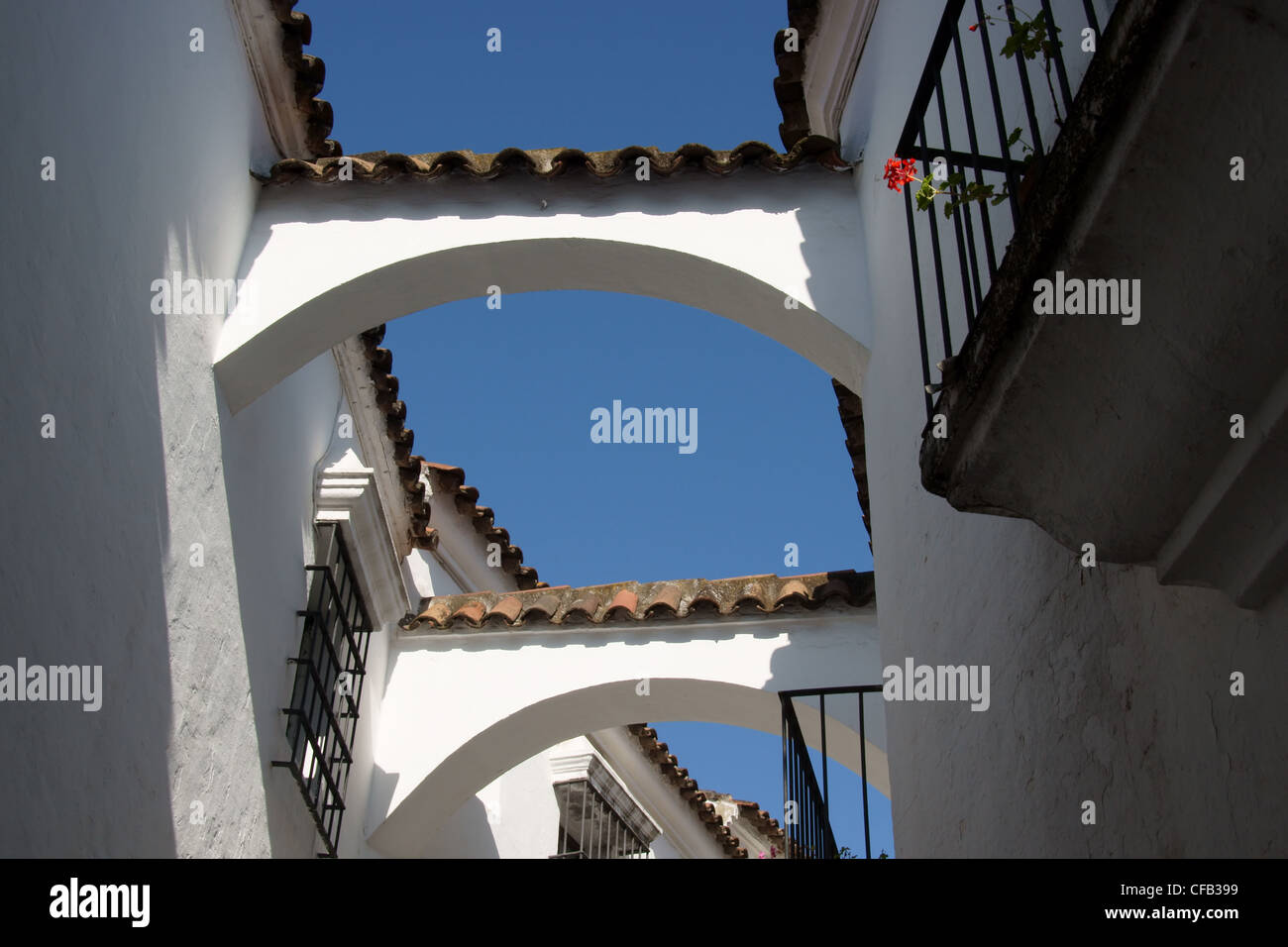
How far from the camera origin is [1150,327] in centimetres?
234

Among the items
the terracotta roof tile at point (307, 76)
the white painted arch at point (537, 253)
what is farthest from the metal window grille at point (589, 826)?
the terracotta roof tile at point (307, 76)

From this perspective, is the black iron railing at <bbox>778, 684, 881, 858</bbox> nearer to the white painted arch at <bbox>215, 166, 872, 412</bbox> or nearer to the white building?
the white building

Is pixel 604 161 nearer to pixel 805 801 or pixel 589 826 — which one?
pixel 805 801

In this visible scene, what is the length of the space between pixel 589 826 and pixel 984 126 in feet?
25.8

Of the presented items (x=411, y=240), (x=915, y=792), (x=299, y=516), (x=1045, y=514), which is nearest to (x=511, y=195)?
(x=411, y=240)

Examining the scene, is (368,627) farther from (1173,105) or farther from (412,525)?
(1173,105)

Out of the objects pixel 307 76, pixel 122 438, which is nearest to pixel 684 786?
pixel 307 76

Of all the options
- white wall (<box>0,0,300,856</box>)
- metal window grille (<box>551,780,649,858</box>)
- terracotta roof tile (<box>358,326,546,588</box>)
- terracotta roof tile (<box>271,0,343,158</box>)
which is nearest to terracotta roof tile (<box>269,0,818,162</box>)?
terracotta roof tile (<box>271,0,343,158</box>)

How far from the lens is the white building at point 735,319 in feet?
7.75

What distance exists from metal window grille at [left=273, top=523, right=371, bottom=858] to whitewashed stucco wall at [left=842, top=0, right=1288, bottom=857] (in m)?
2.74

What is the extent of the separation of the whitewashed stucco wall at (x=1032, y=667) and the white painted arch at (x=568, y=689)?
1.99 m

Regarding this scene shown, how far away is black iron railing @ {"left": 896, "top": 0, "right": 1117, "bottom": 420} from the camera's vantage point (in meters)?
2.97

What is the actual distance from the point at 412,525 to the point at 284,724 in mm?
2158

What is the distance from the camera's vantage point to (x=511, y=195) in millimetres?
5754
